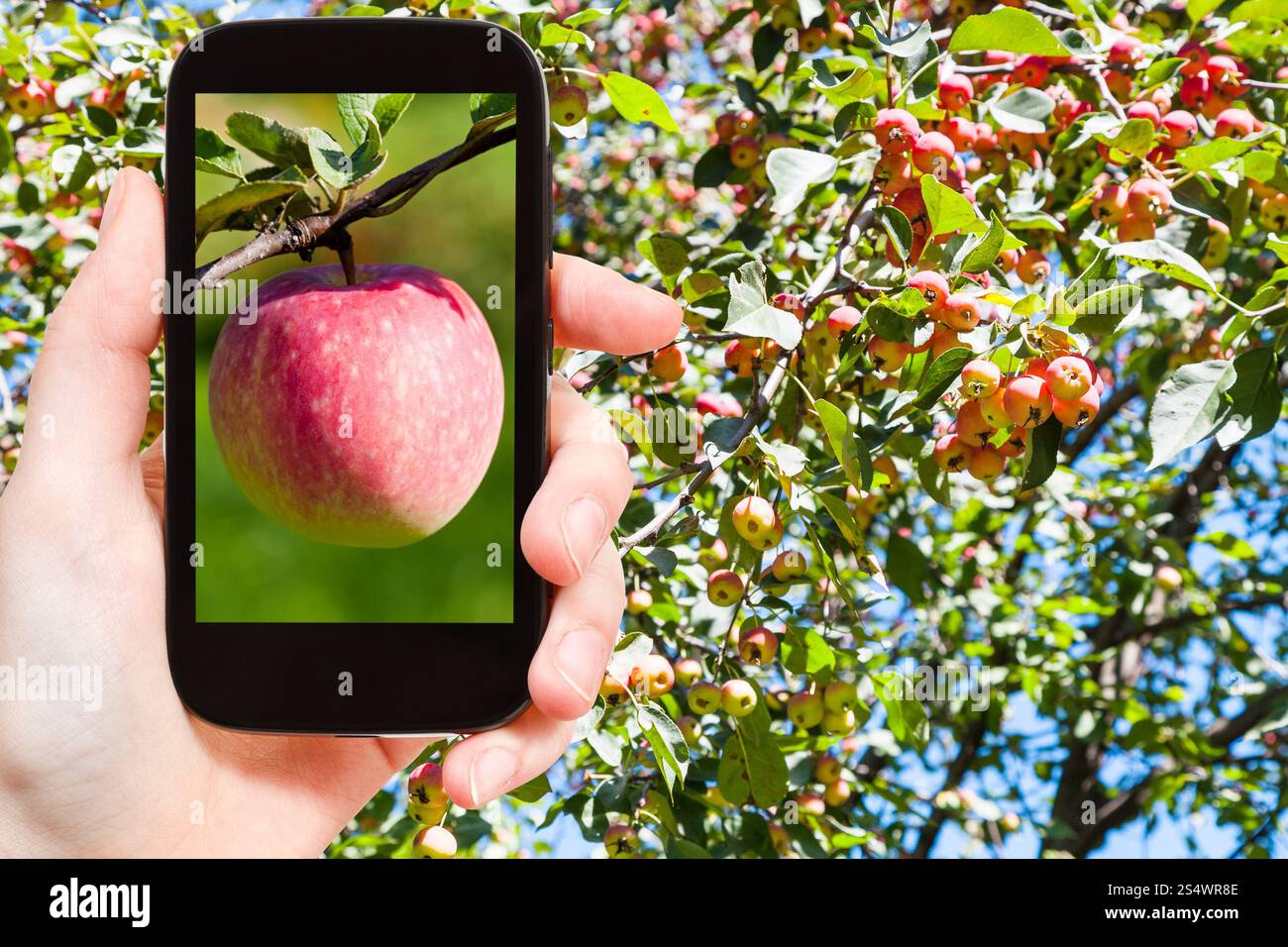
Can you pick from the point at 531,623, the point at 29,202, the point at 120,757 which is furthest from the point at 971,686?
the point at 29,202

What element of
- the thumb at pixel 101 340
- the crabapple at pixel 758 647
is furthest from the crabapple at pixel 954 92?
the thumb at pixel 101 340

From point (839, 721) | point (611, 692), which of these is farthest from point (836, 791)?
point (611, 692)

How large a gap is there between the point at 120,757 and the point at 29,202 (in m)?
1.54

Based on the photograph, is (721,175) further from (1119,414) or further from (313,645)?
(1119,414)

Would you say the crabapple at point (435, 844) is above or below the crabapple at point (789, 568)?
below

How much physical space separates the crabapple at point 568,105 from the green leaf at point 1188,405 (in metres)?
0.77

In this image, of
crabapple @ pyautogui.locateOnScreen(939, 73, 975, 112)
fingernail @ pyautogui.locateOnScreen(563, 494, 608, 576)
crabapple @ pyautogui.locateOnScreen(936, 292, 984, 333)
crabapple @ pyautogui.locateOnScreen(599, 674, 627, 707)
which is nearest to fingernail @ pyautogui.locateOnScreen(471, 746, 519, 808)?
fingernail @ pyautogui.locateOnScreen(563, 494, 608, 576)

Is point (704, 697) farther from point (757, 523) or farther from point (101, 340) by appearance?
point (101, 340)

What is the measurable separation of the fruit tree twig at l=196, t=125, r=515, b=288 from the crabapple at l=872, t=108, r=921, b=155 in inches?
20.6

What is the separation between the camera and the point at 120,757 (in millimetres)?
1156

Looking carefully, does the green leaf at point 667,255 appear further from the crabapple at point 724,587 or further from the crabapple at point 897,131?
the crabapple at point 724,587

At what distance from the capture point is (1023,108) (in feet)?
5.09

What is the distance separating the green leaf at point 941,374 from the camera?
1.26 metres

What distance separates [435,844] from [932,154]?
3.56 feet
